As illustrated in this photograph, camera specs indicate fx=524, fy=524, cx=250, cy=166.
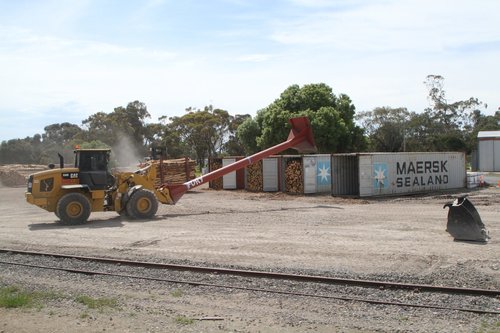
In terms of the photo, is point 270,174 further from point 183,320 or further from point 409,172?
point 183,320

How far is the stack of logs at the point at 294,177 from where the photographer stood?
93.0ft

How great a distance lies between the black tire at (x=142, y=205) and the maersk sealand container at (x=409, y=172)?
11.5 m

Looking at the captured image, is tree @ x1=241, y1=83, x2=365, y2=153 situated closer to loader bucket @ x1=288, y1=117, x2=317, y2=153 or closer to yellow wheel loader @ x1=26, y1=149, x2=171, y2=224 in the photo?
loader bucket @ x1=288, y1=117, x2=317, y2=153

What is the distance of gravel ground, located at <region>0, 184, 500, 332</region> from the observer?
716cm

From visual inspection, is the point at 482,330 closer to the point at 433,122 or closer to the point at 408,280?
the point at 408,280

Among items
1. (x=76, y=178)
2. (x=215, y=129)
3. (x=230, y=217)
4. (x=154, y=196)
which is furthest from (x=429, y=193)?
(x=215, y=129)

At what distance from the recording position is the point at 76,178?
1797 cm

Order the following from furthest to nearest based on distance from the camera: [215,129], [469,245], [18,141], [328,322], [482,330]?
1. [18,141]
2. [215,129]
3. [469,245]
4. [328,322]
5. [482,330]

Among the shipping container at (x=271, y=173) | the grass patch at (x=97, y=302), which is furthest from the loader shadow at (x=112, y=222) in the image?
the grass patch at (x=97, y=302)

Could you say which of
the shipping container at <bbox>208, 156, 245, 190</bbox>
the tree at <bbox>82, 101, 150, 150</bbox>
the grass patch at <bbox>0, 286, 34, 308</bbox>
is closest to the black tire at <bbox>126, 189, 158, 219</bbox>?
the grass patch at <bbox>0, 286, 34, 308</bbox>

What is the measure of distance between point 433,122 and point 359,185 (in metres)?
52.0

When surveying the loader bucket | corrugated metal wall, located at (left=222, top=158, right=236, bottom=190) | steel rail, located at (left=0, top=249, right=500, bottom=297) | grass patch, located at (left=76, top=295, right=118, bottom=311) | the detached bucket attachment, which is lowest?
grass patch, located at (left=76, top=295, right=118, bottom=311)

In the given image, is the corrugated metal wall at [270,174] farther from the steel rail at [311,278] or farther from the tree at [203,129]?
the tree at [203,129]

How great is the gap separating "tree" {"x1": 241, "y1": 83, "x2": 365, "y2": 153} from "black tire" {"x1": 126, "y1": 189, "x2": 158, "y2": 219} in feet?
81.0
